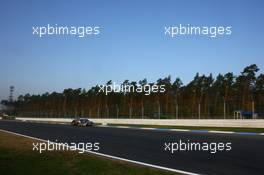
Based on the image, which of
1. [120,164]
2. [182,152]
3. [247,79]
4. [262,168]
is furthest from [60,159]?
[247,79]

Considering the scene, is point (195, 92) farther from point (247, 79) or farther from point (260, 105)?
point (260, 105)

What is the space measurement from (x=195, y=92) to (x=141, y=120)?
106ft

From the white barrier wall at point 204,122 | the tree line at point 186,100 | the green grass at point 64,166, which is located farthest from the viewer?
the tree line at point 186,100

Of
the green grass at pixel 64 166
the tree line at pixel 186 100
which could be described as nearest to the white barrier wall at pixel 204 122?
the tree line at pixel 186 100

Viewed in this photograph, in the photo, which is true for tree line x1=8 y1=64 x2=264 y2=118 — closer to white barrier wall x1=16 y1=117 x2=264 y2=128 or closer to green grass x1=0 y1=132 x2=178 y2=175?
white barrier wall x1=16 y1=117 x2=264 y2=128

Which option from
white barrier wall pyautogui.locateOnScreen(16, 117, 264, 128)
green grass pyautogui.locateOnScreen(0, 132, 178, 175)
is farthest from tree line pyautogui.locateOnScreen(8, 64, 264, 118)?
green grass pyautogui.locateOnScreen(0, 132, 178, 175)

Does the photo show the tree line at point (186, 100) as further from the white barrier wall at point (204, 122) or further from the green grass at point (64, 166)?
the green grass at point (64, 166)

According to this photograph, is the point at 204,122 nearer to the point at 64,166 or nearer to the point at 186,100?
the point at 186,100

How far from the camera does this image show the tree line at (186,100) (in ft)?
131

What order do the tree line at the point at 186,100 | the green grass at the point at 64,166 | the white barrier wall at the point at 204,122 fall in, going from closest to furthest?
the green grass at the point at 64,166 → the white barrier wall at the point at 204,122 → the tree line at the point at 186,100

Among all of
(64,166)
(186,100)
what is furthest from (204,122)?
(64,166)

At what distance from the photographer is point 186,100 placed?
160ft

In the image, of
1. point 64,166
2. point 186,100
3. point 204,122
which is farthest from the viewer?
point 186,100

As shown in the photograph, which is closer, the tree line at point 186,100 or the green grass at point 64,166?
the green grass at point 64,166
